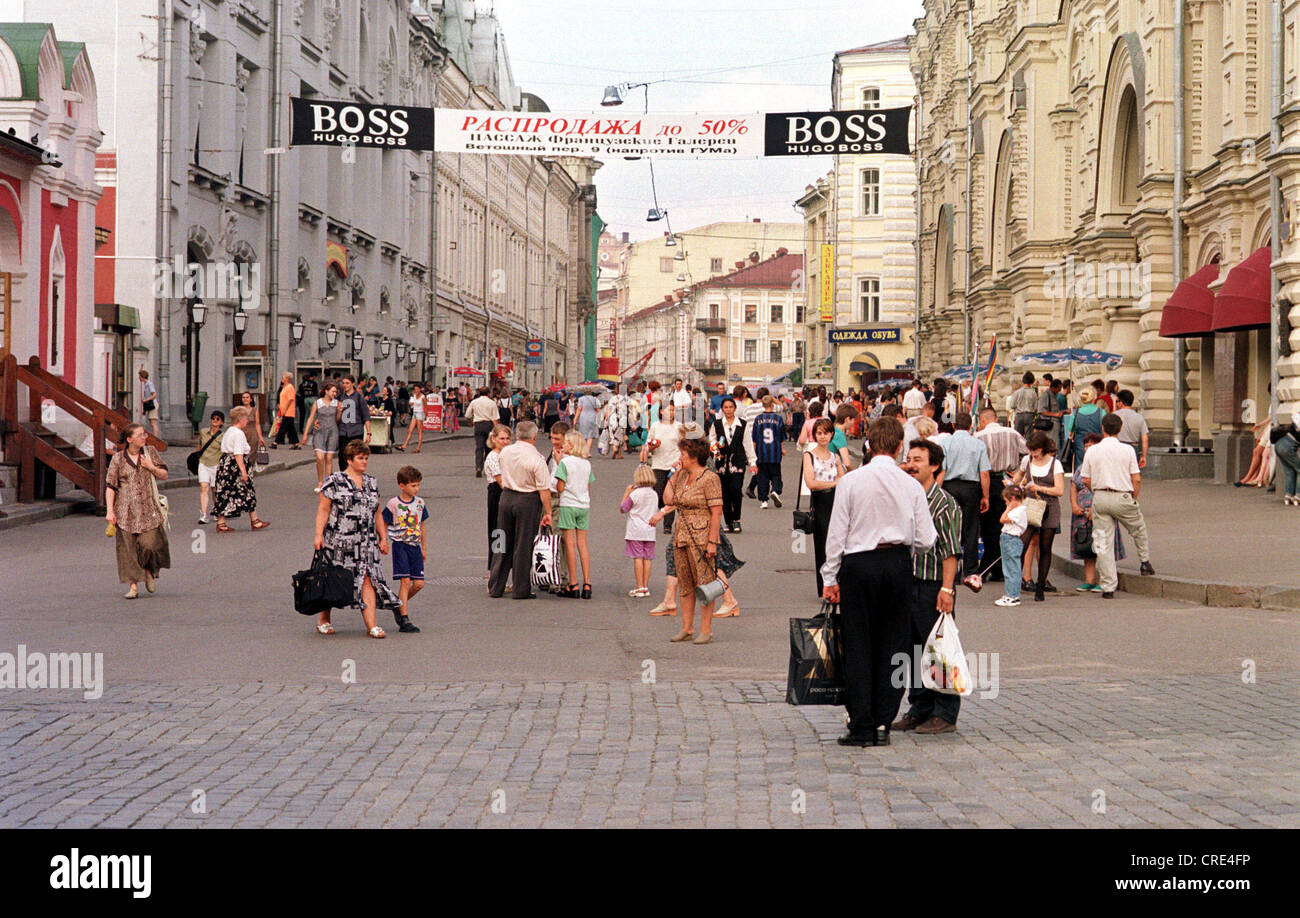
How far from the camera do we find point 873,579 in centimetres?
827

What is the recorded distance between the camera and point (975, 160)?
5231 cm

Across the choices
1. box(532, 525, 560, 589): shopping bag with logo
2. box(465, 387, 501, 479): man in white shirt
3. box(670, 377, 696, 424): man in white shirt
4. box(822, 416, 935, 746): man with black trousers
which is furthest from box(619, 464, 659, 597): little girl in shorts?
box(670, 377, 696, 424): man in white shirt

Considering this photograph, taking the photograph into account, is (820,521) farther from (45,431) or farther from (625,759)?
(45,431)

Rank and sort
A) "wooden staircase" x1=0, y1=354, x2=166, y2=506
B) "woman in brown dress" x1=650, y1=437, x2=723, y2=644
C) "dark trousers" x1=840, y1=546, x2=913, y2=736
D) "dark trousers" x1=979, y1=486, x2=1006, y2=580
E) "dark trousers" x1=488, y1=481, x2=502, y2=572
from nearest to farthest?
"dark trousers" x1=840, y1=546, x2=913, y2=736 → "woman in brown dress" x1=650, y1=437, x2=723, y2=644 → "dark trousers" x1=488, y1=481, x2=502, y2=572 → "dark trousers" x1=979, y1=486, x2=1006, y2=580 → "wooden staircase" x1=0, y1=354, x2=166, y2=506

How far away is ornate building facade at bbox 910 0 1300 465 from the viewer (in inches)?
1033

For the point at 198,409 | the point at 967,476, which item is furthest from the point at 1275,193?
the point at 198,409

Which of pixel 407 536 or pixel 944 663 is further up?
pixel 407 536

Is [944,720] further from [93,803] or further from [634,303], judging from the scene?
[634,303]

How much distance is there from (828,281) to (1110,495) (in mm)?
66142

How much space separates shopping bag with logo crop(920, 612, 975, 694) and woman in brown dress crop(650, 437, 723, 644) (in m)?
3.79

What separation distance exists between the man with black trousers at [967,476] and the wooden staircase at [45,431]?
37.3 ft

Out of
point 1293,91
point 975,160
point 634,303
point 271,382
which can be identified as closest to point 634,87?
point 271,382

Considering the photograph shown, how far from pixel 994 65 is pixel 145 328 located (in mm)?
28225

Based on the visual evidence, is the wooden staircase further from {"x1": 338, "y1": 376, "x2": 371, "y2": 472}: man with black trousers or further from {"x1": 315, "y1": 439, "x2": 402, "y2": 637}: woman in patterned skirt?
{"x1": 315, "y1": 439, "x2": 402, "y2": 637}: woman in patterned skirt
